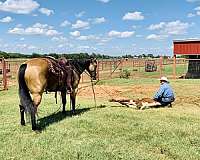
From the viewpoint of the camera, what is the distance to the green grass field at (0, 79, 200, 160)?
6480 millimetres

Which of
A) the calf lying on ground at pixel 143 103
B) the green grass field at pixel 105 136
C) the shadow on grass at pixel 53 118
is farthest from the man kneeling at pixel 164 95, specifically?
the shadow on grass at pixel 53 118

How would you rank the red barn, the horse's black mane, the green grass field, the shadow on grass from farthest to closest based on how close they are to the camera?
the red barn < the horse's black mane < the shadow on grass < the green grass field

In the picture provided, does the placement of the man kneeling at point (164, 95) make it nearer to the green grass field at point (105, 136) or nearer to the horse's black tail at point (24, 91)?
the green grass field at point (105, 136)

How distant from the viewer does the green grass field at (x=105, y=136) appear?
6.48 m

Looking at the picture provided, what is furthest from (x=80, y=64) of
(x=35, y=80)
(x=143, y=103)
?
(x=35, y=80)

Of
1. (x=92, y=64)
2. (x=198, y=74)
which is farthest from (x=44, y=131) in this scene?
(x=198, y=74)

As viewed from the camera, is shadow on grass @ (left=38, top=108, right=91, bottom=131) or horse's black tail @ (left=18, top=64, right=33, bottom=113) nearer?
horse's black tail @ (left=18, top=64, right=33, bottom=113)

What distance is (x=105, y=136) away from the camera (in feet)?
25.2

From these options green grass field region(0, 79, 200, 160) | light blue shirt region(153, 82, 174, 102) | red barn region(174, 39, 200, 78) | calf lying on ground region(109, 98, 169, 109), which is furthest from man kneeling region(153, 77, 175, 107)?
red barn region(174, 39, 200, 78)

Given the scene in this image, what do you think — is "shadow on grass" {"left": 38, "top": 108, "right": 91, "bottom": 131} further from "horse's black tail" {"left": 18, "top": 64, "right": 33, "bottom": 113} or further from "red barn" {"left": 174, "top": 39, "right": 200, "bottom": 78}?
"red barn" {"left": 174, "top": 39, "right": 200, "bottom": 78}

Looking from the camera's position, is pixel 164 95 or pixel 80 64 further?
pixel 164 95

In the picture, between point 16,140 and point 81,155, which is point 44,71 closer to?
point 16,140

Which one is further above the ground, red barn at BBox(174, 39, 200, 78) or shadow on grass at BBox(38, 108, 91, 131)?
red barn at BBox(174, 39, 200, 78)

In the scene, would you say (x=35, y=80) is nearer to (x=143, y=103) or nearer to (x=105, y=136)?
(x=105, y=136)
